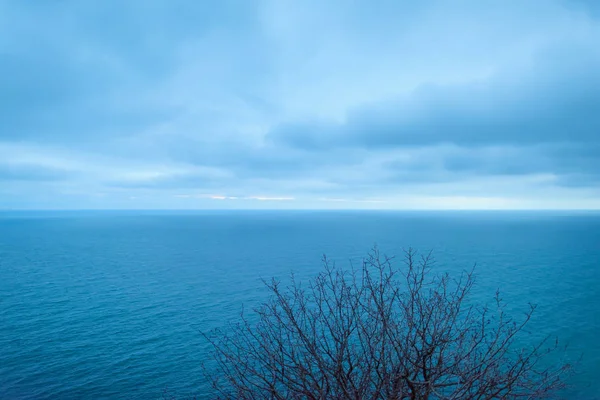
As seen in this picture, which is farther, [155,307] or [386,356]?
[155,307]

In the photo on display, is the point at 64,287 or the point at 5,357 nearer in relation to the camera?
the point at 5,357

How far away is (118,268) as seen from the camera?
72812mm

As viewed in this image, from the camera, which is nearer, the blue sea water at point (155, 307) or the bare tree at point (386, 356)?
the bare tree at point (386, 356)

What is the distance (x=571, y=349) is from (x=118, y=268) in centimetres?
7281

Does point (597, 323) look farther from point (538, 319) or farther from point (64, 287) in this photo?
point (64, 287)

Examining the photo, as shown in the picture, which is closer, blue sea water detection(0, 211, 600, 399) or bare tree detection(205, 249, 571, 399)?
bare tree detection(205, 249, 571, 399)

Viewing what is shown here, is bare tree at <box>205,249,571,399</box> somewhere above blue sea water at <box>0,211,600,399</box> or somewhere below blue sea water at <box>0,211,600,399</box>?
above

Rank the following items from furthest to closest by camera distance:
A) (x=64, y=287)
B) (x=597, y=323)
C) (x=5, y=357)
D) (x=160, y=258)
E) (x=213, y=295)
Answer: (x=160, y=258)
(x=64, y=287)
(x=213, y=295)
(x=597, y=323)
(x=5, y=357)

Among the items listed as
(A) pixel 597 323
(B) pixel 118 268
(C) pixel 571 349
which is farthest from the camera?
(B) pixel 118 268

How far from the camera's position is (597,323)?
4041cm

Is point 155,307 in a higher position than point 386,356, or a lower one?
lower

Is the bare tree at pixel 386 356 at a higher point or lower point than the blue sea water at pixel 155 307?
higher

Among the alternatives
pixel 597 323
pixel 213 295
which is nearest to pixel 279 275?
pixel 213 295

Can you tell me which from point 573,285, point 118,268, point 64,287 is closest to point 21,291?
point 64,287
